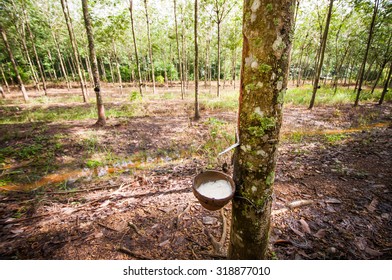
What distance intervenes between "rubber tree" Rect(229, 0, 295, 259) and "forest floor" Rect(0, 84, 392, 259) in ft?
3.57

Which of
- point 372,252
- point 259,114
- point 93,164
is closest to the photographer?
point 259,114

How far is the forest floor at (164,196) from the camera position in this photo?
2.75 m

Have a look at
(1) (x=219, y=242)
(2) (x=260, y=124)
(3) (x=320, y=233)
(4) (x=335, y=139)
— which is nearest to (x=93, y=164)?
(1) (x=219, y=242)

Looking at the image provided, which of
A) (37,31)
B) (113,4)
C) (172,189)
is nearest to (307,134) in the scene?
(172,189)

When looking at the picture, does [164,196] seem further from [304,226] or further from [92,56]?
[92,56]

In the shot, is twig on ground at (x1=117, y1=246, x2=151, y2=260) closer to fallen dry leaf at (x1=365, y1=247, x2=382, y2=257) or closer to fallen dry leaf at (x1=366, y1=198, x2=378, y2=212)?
fallen dry leaf at (x1=365, y1=247, x2=382, y2=257)

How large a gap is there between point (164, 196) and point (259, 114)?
3.07 meters

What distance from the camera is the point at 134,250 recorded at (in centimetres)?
271

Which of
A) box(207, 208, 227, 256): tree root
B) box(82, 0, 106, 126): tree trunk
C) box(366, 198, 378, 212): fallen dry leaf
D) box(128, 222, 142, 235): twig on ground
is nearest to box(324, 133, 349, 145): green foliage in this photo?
box(366, 198, 378, 212): fallen dry leaf

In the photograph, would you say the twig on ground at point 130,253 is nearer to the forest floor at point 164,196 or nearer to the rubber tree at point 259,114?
the forest floor at point 164,196

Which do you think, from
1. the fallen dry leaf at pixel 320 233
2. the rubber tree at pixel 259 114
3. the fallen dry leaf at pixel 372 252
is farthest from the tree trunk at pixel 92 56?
the fallen dry leaf at pixel 372 252

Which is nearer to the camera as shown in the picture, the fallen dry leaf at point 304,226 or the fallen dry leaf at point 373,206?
the fallen dry leaf at point 304,226

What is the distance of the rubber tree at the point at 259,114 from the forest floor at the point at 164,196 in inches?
42.9

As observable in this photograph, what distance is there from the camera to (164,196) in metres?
3.97
